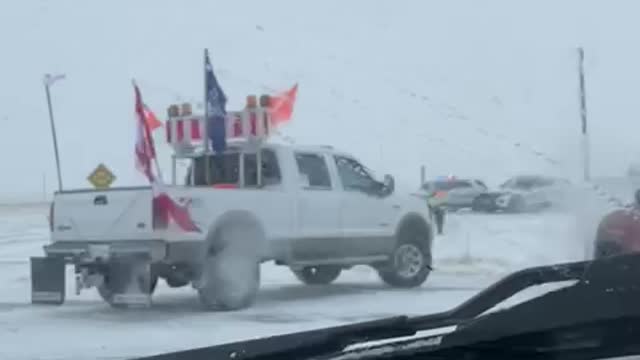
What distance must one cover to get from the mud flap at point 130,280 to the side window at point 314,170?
8.26ft

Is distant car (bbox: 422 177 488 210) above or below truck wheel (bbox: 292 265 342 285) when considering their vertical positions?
above

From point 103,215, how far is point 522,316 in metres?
9.02

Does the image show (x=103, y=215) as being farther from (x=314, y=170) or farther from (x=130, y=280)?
(x=314, y=170)

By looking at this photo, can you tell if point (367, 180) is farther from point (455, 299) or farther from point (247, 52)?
point (247, 52)

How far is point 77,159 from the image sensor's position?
67.7 metres

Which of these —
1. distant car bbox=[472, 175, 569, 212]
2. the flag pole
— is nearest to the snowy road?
the flag pole

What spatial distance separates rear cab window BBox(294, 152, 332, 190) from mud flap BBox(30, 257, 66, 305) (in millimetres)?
2785

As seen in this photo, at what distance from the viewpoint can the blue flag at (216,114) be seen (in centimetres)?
1274

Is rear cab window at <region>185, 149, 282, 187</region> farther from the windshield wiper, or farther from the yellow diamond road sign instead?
the windshield wiper

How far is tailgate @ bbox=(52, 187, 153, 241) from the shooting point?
11.2 m

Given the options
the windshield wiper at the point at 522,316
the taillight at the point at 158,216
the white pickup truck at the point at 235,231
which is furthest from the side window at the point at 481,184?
the windshield wiper at the point at 522,316

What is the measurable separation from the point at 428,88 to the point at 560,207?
1381 inches

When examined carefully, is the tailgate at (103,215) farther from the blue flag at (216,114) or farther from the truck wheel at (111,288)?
the blue flag at (216,114)

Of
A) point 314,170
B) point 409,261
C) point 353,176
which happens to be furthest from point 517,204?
point 314,170
